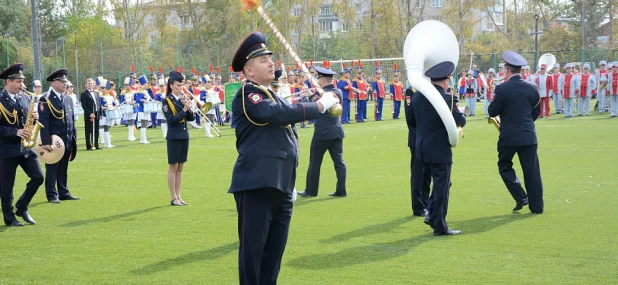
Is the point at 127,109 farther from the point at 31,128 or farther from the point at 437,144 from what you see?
the point at 437,144

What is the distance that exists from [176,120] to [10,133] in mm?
2297

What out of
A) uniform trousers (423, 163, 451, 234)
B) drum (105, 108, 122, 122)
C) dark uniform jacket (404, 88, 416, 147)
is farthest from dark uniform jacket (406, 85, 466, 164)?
drum (105, 108, 122, 122)

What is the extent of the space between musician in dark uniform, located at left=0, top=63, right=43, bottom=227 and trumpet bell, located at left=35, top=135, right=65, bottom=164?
3.51 feet

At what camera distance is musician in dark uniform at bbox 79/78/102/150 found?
2023 cm

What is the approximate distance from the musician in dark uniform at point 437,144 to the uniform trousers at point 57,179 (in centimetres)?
625

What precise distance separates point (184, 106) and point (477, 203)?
4.44m

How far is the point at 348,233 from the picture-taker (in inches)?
336

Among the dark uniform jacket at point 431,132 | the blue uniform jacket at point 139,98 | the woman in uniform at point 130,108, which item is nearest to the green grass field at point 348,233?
the dark uniform jacket at point 431,132

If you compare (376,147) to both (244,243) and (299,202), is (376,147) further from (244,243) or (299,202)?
(244,243)

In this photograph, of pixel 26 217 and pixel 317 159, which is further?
pixel 317 159

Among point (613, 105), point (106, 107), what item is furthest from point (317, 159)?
point (613, 105)

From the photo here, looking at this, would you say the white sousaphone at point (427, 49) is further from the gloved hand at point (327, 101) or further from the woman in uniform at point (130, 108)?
the woman in uniform at point (130, 108)

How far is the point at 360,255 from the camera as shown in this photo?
24.5 feet

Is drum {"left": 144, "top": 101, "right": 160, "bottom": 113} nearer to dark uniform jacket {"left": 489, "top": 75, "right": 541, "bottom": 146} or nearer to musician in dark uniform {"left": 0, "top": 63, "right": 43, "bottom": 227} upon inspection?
musician in dark uniform {"left": 0, "top": 63, "right": 43, "bottom": 227}
